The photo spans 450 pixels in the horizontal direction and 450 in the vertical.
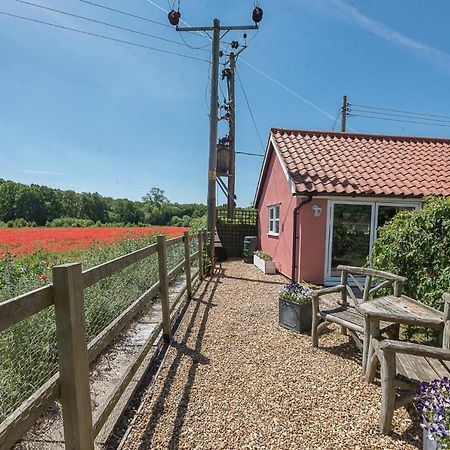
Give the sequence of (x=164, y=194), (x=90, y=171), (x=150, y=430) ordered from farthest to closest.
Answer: (x=164, y=194)
(x=90, y=171)
(x=150, y=430)

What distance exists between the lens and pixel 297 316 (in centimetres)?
429

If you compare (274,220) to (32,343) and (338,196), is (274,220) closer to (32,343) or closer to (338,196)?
(338,196)

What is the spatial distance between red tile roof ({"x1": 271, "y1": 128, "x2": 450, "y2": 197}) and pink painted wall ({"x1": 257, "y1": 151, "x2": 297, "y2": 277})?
2.30 ft

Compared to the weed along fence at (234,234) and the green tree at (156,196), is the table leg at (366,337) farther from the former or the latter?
the green tree at (156,196)

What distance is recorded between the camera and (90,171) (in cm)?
2425

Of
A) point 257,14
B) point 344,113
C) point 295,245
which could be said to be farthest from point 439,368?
point 344,113

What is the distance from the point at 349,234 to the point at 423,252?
13.1 ft

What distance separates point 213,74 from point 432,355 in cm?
883

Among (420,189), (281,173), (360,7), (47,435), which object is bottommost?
(47,435)

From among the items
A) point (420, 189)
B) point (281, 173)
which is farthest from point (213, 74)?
point (420, 189)

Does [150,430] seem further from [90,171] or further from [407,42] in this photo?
[90,171]

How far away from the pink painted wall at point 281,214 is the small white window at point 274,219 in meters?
0.17

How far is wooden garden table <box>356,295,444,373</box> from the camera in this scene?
276 centimetres

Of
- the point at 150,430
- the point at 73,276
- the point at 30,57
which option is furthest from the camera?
the point at 30,57
